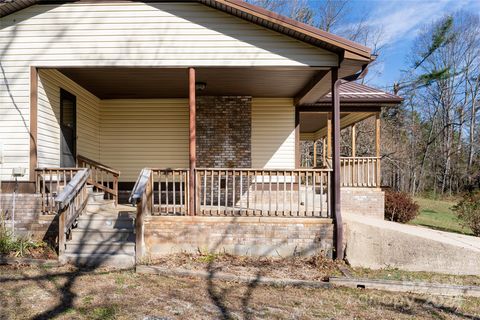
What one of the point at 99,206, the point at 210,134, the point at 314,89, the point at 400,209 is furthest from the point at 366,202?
the point at 99,206

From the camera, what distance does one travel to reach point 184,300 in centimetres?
470

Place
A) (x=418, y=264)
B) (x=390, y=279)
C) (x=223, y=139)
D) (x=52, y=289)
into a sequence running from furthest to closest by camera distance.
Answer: (x=223, y=139) → (x=418, y=264) → (x=390, y=279) → (x=52, y=289)

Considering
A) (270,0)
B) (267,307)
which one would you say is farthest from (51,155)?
(270,0)

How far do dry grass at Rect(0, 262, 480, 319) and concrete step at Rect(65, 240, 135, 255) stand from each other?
0.58 m

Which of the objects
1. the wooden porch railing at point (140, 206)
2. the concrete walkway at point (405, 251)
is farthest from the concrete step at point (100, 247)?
the concrete walkway at point (405, 251)

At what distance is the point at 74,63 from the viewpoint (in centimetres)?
700

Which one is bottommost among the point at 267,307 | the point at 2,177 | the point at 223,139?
the point at 267,307

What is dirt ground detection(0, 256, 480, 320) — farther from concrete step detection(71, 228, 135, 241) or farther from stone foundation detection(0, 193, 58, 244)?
stone foundation detection(0, 193, 58, 244)

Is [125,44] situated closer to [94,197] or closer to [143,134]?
[94,197]

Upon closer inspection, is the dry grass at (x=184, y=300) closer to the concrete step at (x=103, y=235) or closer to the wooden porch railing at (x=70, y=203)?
the wooden porch railing at (x=70, y=203)

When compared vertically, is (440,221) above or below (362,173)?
below

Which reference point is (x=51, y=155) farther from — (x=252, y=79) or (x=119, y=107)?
(x=252, y=79)

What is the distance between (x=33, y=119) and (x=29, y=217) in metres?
1.85

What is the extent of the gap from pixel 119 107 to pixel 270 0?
14890 mm
